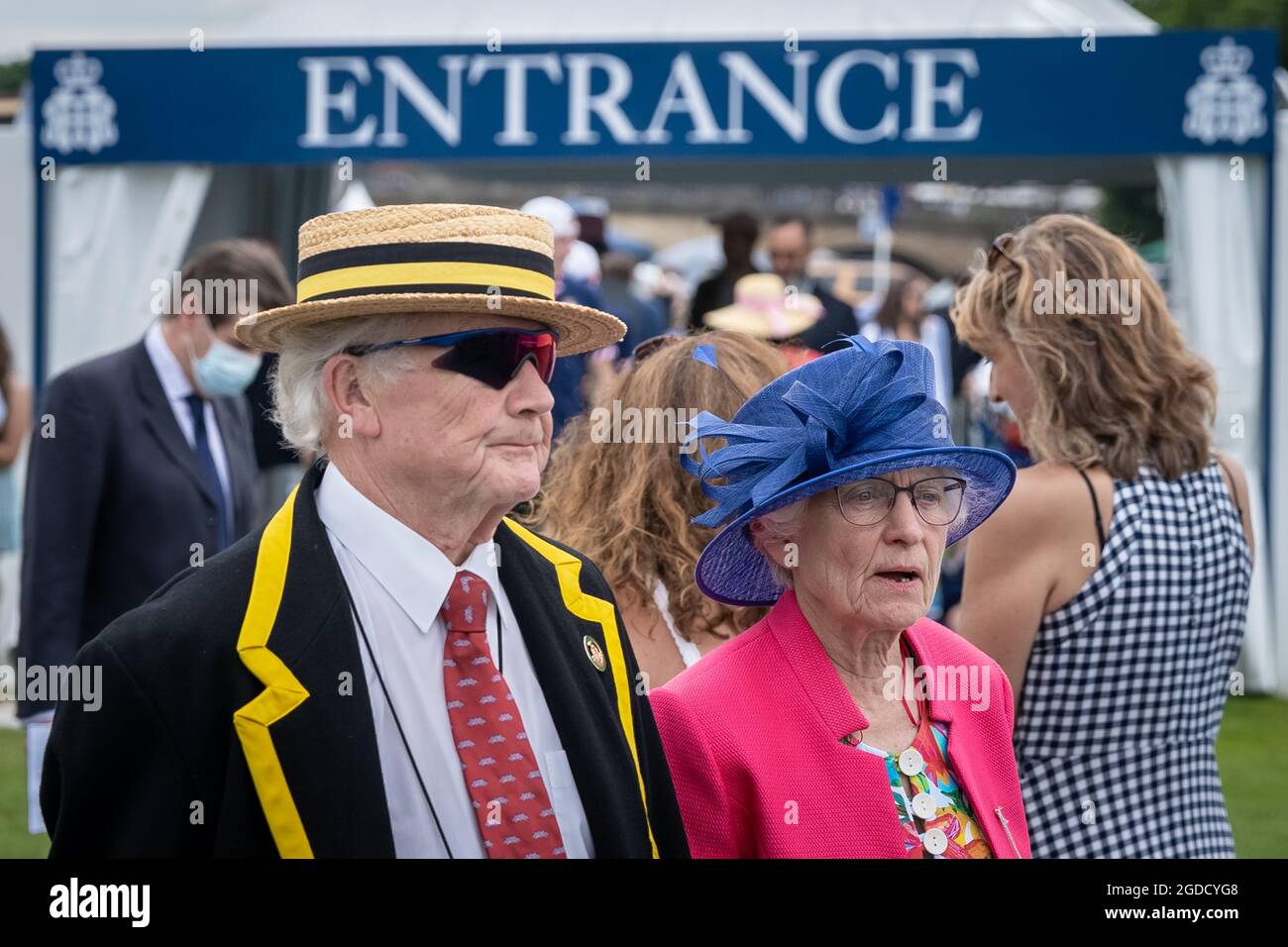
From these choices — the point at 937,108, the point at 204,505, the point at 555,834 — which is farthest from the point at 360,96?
the point at 555,834

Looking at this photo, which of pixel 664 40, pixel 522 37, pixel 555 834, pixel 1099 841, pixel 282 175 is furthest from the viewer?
pixel 282 175

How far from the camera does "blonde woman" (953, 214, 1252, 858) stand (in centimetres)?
274

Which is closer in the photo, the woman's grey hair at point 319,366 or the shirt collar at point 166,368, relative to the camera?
the woman's grey hair at point 319,366

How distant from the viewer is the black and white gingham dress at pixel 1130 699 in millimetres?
2732

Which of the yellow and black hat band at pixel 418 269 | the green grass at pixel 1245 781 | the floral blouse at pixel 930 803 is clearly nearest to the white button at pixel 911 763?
the floral blouse at pixel 930 803

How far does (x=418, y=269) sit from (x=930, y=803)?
105 centimetres

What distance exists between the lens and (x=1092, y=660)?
108 inches

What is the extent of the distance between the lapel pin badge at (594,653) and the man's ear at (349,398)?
1.38ft

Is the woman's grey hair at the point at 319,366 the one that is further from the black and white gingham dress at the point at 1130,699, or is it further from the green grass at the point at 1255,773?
the green grass at the point at 1255,773

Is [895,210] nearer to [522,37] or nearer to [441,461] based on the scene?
[522,37]

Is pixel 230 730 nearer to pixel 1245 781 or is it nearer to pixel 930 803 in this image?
pixel 930 803

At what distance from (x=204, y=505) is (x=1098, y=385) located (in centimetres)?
267

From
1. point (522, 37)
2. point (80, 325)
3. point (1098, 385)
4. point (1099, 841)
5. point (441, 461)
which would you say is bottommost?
point (1099, 841)

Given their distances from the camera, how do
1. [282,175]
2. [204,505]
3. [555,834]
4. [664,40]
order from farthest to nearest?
1. [282,175]
2. [664,40]
3. [204,505]
4. [555,834]
